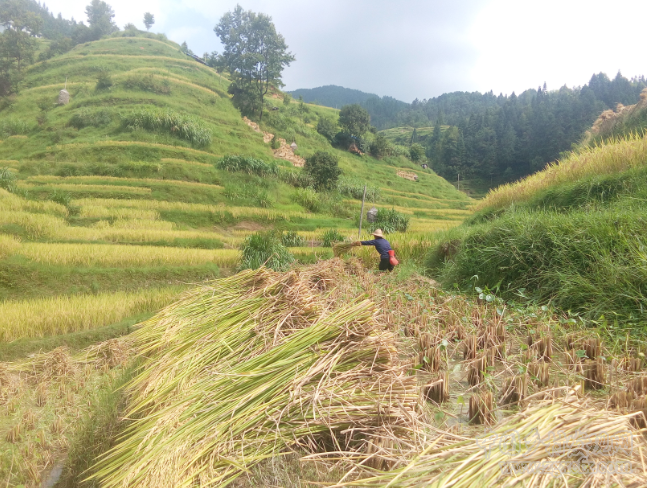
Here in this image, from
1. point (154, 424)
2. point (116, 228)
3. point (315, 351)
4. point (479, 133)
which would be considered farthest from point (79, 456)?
point (479, 133)

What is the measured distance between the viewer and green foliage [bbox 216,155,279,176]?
1966cm

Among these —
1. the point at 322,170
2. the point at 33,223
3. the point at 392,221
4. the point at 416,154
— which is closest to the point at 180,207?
the point at 33,223

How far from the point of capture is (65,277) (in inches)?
285

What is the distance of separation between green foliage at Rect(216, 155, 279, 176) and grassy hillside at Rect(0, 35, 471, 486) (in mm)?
499

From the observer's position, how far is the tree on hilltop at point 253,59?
3650 cm

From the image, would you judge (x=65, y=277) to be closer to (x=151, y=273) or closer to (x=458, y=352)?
(x=151, y=273)

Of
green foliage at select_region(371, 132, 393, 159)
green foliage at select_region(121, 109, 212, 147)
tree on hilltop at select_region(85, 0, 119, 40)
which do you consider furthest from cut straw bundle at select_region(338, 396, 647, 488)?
tree on hilltop at select_region(85, 0, 119, 40)

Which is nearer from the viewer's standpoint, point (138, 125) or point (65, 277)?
point (65, 277)

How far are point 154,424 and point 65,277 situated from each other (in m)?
6.74

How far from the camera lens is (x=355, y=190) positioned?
85.1 ft

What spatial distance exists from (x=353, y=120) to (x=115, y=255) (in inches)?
1496

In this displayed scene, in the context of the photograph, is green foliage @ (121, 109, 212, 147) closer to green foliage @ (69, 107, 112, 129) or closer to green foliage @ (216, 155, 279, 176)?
green foliage @ (69, 107, 112, 129)

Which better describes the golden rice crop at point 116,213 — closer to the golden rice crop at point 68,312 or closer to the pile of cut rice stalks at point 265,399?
the golden rice crop at point 68,312

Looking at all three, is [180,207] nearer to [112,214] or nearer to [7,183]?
[112,214]
